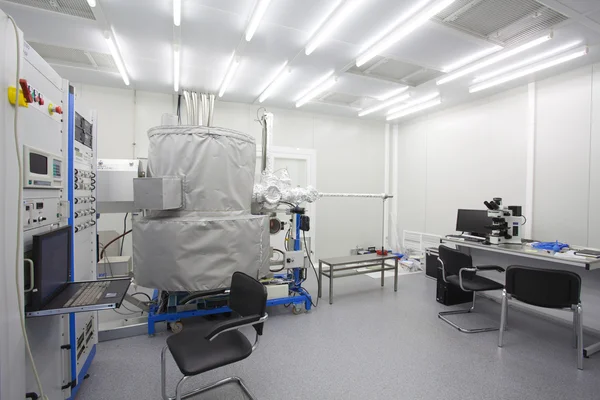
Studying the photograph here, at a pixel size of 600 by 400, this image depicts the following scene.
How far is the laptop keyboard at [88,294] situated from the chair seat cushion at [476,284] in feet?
10.1

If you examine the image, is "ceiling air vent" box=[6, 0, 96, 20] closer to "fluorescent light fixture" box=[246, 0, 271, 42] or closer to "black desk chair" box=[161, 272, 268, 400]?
"fluorescent light fixture" box=[246, 0, 271, 42]

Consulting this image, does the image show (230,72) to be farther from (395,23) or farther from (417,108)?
(417,108)

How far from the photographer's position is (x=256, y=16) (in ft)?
8.04

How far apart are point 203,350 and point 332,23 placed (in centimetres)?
272

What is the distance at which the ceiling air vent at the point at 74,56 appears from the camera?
3.30m

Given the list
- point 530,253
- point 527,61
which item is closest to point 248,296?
point 530,253

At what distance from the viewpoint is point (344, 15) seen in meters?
2.41

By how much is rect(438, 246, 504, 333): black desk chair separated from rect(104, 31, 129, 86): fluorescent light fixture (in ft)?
13.3

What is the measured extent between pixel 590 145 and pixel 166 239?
4622 millimetres

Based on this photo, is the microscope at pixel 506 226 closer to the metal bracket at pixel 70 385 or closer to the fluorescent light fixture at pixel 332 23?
the fluorescent light fixture at pixel 332 23

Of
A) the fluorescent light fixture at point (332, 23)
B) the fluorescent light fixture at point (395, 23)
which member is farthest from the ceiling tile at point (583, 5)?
the fluorescent light fixture at point (332, 23)

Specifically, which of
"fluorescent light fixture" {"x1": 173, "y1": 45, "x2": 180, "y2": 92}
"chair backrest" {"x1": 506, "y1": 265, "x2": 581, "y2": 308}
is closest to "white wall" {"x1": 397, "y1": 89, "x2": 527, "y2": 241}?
"chair backrest" {"x1": 506, "y1": 265, "x2": 581, "y2": 308}

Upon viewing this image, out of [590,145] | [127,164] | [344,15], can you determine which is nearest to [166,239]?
[127,164]

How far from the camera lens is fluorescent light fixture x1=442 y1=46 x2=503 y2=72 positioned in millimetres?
3095
